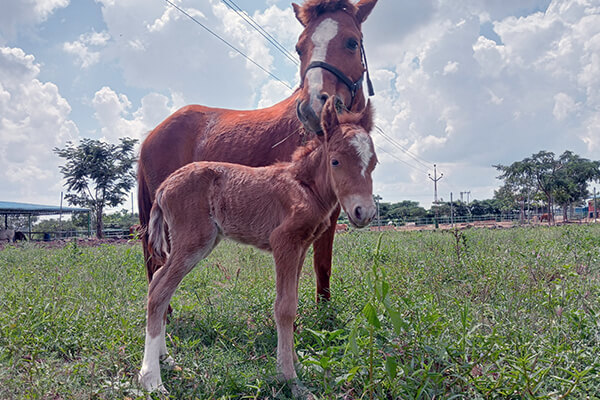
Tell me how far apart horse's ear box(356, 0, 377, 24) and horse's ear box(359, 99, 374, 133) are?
5.99 ft

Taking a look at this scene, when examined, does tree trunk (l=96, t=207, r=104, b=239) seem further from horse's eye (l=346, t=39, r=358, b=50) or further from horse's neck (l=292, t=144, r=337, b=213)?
horse's neck (l=292, t=144, r=337, b=213)

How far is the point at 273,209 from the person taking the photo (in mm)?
2861

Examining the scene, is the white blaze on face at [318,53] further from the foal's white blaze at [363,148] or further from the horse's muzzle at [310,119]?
the foal's white blaze at [363,148]

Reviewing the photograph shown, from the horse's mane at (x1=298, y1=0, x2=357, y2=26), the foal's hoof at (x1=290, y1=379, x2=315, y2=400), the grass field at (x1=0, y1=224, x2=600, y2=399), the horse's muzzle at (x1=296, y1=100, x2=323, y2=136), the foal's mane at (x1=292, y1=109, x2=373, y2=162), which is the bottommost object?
the foal's hoof at (x1=290, y1=379, x2=315, y2=400)

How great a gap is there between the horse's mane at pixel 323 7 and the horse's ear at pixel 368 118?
1.71m

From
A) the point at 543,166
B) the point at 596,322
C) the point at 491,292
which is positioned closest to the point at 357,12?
the point at 491,292

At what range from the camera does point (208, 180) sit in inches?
117

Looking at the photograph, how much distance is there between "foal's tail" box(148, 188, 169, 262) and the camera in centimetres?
302

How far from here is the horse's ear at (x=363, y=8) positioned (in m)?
4.19

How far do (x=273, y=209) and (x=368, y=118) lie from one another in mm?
1054

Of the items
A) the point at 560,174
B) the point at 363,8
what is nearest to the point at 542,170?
the point at 560,174

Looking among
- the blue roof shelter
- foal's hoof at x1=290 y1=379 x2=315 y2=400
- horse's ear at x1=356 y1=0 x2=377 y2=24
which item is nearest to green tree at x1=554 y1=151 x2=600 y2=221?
horse's ear at x1=356 y1=0 x2=377 y2=24

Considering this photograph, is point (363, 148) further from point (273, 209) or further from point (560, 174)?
point (560, 174)

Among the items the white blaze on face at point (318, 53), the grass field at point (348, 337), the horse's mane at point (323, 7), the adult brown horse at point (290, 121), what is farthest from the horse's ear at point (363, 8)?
the grass field at point (348, 337)
